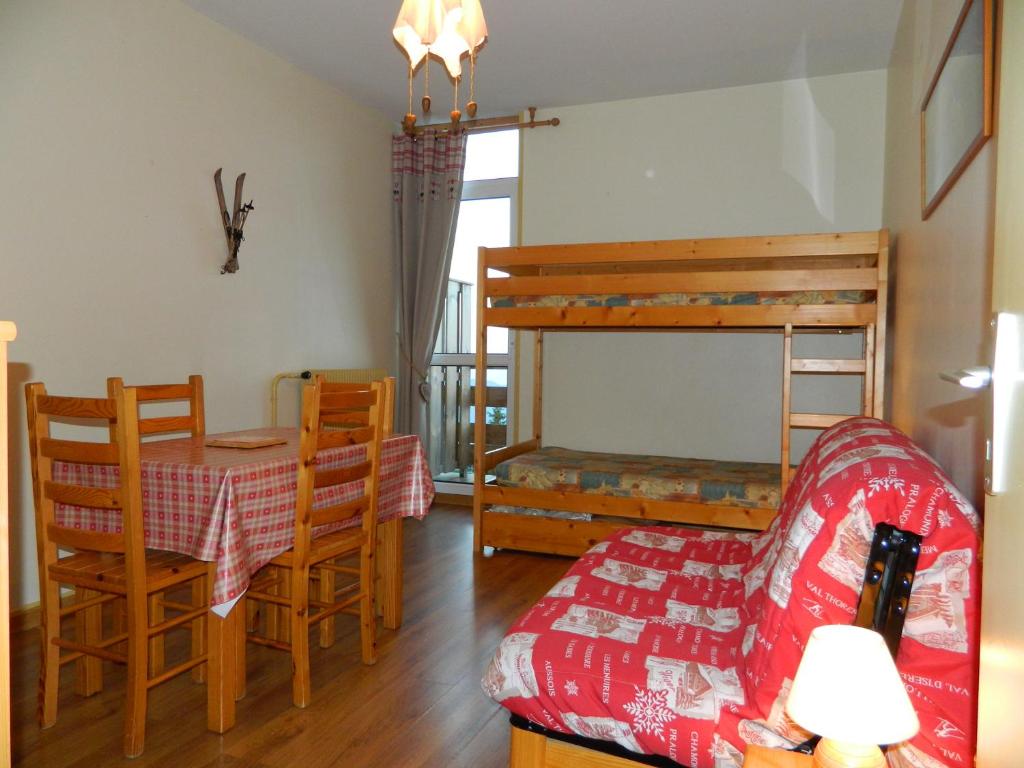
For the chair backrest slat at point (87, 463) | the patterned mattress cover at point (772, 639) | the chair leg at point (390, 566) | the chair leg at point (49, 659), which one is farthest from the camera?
the chair leg at point (390, 566)

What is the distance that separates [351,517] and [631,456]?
7.46ft

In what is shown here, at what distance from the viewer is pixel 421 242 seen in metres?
4.75

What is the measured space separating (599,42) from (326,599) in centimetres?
293

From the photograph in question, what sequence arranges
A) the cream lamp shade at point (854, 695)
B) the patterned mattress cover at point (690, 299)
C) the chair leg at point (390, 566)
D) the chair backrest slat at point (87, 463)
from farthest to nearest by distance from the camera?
the patterned mattress cover at point (690, 299) < the chair leg at point (390, 566) < the chair backrest slat at point (87, 463) < the cream lamp shade at point (854, 695)

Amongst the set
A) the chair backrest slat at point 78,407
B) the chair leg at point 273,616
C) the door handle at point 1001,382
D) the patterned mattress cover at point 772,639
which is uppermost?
the door handle at point 1001,382

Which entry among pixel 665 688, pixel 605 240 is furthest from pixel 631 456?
pixel 665 688

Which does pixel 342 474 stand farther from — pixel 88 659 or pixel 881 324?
pixel 881 324

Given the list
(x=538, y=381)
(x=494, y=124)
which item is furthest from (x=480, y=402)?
(x=494, y=124)

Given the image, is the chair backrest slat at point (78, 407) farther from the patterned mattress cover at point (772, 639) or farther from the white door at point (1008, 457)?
the white door at point (1008, 457)

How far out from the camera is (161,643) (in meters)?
2.21

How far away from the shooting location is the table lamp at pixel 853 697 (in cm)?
90

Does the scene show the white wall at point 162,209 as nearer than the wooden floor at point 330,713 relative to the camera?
No

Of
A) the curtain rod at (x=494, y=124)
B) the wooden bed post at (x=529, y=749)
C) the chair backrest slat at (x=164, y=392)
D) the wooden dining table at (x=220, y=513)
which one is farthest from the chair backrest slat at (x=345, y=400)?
the curtain rod at (x=494, y=124)

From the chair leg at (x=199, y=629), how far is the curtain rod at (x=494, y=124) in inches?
127
